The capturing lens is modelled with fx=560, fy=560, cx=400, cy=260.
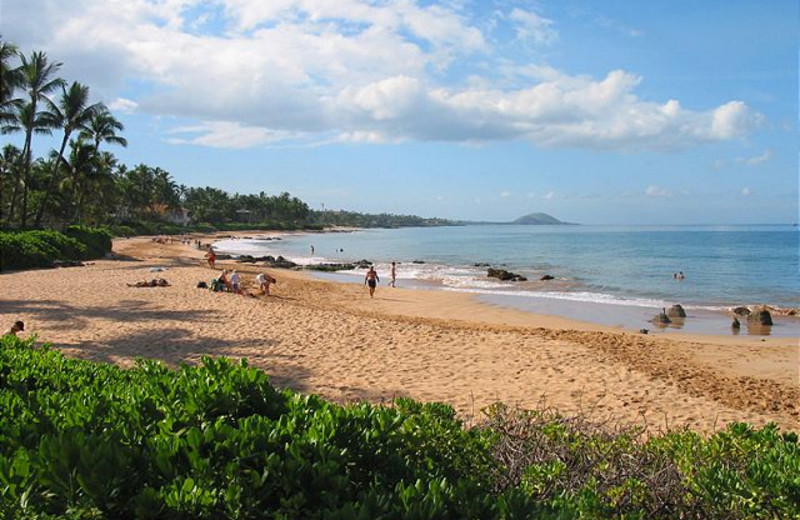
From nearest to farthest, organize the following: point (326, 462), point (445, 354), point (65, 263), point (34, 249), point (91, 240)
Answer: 1. point (326, 462)
2. point (445, 354)
3. point (34, 249)
4. point (65, 263)
5. point (91, 240)

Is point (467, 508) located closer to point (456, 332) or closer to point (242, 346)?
point (242, 346)

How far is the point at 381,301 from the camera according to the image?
2197 cm

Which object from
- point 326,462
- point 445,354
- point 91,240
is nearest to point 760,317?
point 445,354

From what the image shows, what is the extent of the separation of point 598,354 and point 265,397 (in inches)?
360

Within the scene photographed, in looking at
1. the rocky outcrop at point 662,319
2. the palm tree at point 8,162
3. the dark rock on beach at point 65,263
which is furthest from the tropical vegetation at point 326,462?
the palm tree at point 8,162

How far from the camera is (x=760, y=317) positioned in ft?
58.2

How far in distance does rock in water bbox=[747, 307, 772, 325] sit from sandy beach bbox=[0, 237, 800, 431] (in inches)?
98.8

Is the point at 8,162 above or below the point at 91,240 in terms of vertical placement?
above

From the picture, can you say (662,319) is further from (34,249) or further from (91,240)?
(91,240)

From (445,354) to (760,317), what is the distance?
1267 cm

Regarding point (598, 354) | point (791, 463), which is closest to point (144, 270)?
point (598, 354)

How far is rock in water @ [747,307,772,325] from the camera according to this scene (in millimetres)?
17578

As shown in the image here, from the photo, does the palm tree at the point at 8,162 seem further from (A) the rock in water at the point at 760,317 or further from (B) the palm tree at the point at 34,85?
(A) the rock in water at the point at 760,317

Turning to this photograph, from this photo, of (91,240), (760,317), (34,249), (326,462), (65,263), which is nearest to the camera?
(326,462)
